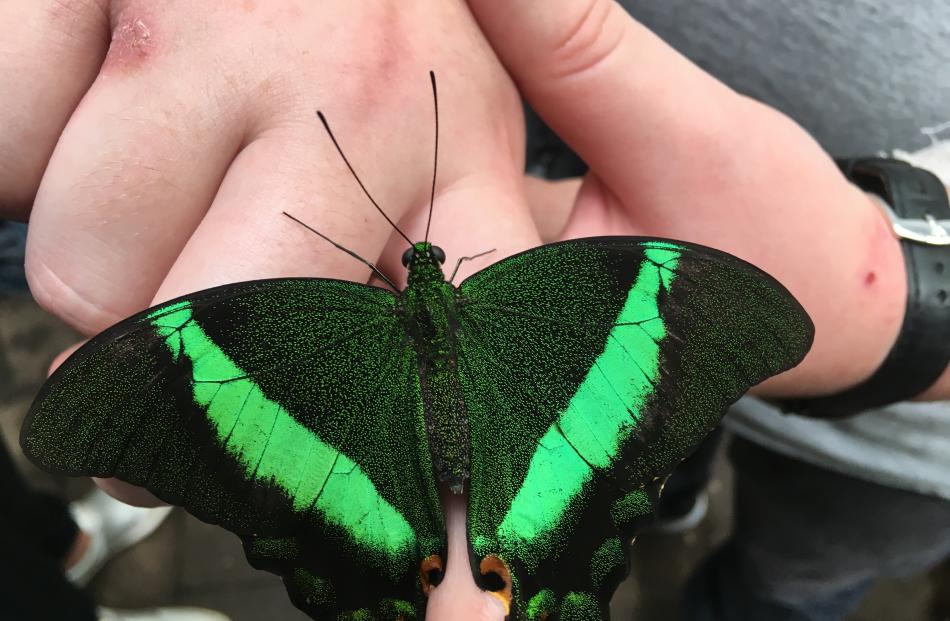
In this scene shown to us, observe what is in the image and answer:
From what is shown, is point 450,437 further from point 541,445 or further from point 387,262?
point 387,262

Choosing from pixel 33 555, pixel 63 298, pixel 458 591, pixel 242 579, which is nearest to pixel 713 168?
pixel 458 591

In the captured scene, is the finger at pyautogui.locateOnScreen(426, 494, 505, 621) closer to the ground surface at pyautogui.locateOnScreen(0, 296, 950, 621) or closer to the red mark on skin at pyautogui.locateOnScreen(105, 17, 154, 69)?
the red mark on skin at pyautogui.locateOnScreen(105, 17, 154, 69)

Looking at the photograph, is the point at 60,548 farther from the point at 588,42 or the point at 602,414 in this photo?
the point at 588,42

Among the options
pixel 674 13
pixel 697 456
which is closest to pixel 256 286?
pixel 674 13

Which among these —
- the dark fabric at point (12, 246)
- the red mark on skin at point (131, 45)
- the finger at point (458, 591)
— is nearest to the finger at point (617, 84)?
the red mark on skin at point (131, 45)

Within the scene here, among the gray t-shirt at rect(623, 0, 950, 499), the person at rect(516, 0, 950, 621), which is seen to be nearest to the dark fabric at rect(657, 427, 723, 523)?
the person at rect(516, 0, 950, 621)
